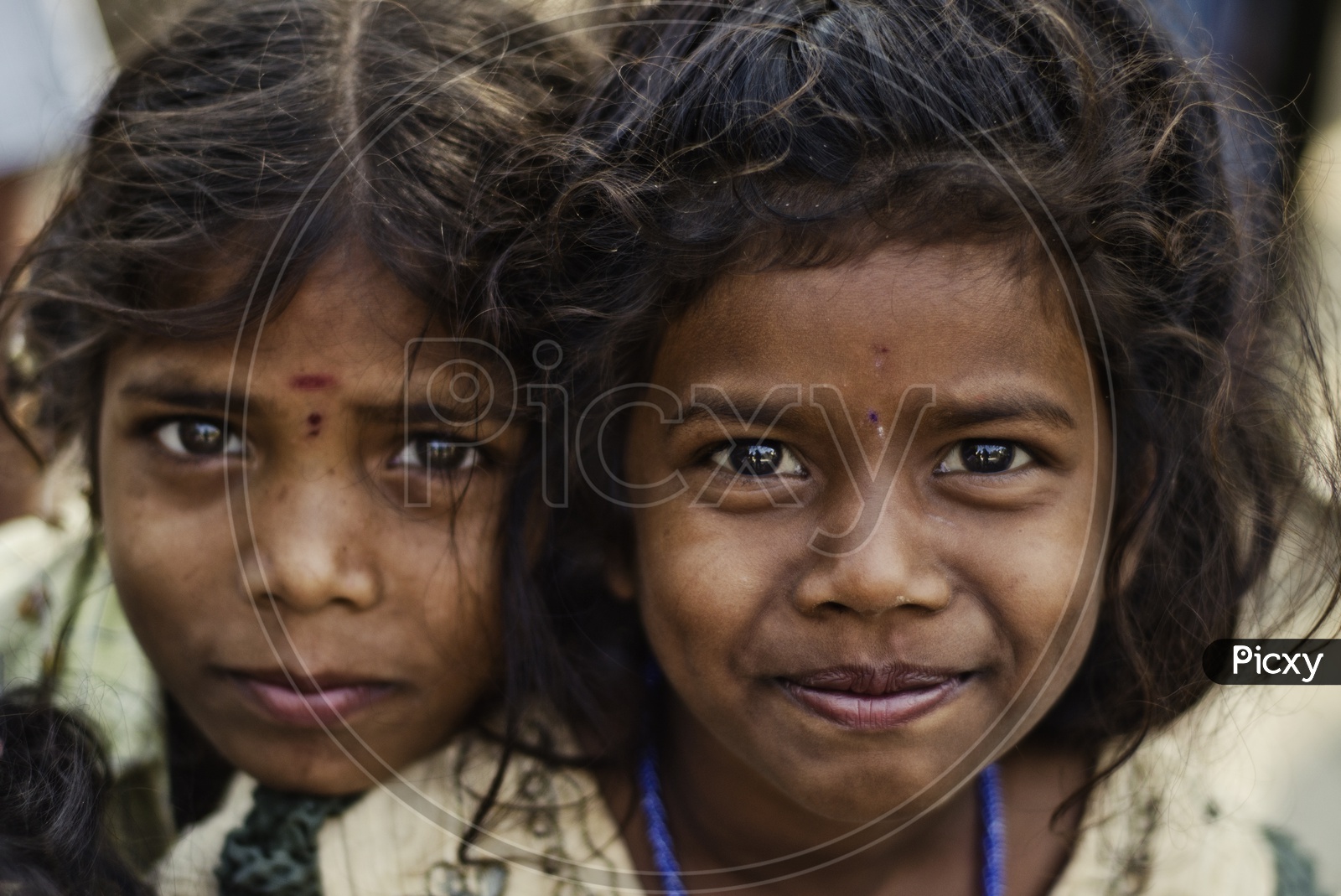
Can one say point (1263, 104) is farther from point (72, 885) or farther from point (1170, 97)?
point (72, 885)

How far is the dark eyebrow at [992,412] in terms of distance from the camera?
3.24ft

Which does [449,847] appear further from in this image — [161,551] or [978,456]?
[978,456]

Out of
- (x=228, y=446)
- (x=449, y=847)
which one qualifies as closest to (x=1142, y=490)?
(x=449, y=847)

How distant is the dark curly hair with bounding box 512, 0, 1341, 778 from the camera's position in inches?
39.0

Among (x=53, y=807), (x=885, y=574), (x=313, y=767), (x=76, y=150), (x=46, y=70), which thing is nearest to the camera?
(x=885, y=574)

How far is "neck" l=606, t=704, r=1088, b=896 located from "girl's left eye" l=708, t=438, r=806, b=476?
1.02 feet

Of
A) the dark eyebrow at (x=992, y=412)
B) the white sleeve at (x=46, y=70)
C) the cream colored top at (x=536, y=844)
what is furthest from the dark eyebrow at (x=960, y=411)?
the white sleeve at (x=46, y=70)

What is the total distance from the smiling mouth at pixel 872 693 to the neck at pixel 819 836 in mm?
178

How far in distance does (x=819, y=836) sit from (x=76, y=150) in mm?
1084

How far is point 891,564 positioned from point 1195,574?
0.46m

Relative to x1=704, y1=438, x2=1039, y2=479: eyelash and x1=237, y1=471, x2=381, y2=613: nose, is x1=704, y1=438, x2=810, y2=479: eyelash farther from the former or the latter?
x1=237, y1=471, x2=381, y2=613: nose

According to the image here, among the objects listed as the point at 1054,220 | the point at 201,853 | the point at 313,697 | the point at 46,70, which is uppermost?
the point at 46,70

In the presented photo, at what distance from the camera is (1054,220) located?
3.33 ft

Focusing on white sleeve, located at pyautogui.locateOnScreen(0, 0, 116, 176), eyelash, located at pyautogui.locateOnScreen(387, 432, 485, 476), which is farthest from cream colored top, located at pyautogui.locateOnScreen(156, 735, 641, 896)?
Result: white sleeve, located at pyautogui.locateOnScreen(0, 0, 116, 176)
